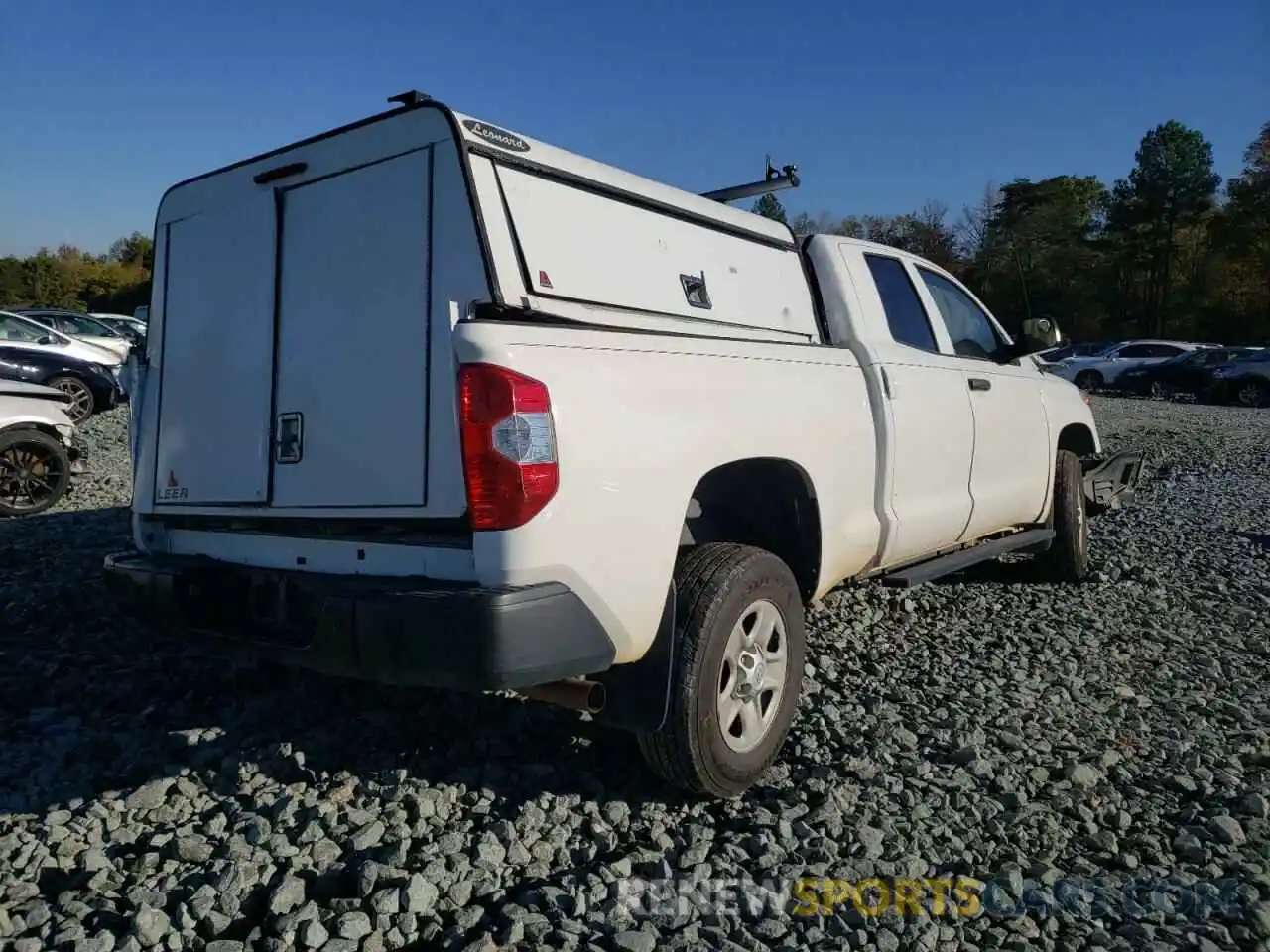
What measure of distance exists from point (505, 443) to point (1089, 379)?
1130 inches

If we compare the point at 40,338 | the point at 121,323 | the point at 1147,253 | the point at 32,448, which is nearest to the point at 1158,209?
the point at 1147,253

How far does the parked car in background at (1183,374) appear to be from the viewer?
2469 cm

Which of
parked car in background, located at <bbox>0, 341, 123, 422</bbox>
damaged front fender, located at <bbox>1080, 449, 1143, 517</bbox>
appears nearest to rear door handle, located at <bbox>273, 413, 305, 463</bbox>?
damaged front fender, located at <bbox>1080, 449, 1143, 517</bbox>

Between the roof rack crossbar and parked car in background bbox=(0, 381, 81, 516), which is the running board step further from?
parked car in background bbox=(0, 381, 81, 516)

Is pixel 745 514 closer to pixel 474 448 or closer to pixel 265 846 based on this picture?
pixel 474 448

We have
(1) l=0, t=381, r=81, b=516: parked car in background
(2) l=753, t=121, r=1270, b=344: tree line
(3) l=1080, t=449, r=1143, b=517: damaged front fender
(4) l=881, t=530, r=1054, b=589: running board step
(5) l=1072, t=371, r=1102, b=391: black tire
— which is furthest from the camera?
(2) l=753, t=121, r=1270, b=344: tree line

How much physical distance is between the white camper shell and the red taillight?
208mm

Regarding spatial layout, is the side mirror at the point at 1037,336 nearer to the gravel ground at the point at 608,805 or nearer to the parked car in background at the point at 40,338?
the gravel ground at the point at 608,805

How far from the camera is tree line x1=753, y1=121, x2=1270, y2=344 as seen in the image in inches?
1629

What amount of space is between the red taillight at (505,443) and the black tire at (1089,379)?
28.3 m

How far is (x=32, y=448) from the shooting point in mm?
8133

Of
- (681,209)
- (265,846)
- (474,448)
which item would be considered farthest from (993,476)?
(265,846)

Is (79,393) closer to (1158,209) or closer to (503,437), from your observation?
(503,437)

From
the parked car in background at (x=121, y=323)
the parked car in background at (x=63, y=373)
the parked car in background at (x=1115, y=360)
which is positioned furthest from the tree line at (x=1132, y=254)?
the parked car in background at (x=63, y=373)
